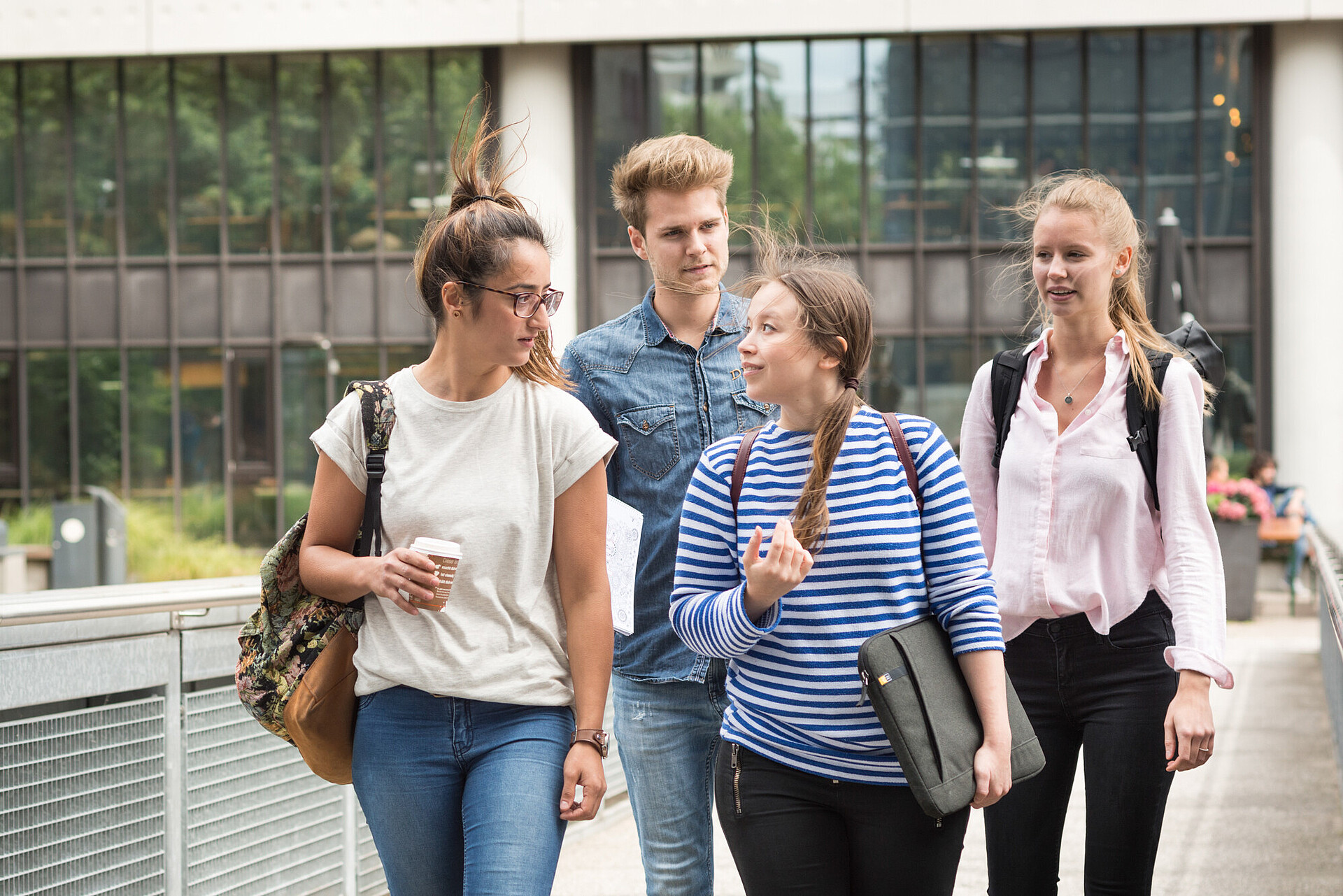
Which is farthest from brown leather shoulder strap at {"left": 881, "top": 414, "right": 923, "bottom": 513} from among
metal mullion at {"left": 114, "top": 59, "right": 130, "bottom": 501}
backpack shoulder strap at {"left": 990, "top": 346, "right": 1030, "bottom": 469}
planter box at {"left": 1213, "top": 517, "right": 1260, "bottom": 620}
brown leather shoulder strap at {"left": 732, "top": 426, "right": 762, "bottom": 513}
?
metal mullion at {"left": 114, "top": 59, "right": 130, "bottom": 501}

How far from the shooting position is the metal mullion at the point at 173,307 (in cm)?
2083

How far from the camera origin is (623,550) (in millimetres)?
3096

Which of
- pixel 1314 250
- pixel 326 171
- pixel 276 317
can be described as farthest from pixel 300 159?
pixel 1314 250

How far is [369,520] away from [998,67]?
18835mm

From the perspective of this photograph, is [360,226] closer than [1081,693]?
No

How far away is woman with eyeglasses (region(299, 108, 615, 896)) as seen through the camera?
8.14 ft

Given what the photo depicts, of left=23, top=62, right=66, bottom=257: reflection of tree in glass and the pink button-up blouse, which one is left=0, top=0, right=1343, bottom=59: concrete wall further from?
the pink button-up blouse

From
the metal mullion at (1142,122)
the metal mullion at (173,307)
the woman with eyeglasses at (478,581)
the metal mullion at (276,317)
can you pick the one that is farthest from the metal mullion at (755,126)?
the woman with eyeglasses at (478,581)

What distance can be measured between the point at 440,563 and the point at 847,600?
2.40ft

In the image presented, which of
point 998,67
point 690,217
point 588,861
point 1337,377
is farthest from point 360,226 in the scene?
point 690,217

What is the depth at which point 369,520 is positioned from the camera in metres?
2.56

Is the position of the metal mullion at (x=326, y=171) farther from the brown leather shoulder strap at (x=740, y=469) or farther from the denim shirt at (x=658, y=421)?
the brown leather shoulder strap at (x=740, y=469)

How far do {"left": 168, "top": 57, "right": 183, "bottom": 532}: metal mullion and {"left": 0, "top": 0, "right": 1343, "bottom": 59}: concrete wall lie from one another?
1.05 meters

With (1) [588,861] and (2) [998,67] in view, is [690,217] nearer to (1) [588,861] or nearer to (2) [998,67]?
(1) [588,861]
